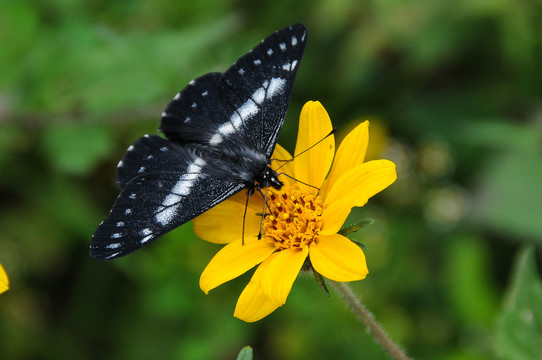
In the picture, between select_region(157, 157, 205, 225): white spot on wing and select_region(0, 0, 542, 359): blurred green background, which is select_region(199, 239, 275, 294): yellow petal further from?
select_region(0, 0, 542, 359): blurred green background

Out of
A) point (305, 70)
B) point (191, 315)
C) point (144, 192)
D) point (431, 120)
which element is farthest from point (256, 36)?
point (144, 192)

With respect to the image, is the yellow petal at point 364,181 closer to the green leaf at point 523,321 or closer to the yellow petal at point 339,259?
the yellow petal at point 339,259

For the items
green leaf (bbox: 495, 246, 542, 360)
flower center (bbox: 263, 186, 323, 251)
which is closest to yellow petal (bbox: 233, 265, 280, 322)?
flower center (bbox: 263, 186, 323, 251)

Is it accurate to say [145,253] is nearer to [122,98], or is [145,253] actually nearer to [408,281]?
[122,98]

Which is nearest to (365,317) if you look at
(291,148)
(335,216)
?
(335,216)

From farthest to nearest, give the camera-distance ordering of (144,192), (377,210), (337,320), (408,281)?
(377,210)
(408,281)
(337,320)
(144,192)

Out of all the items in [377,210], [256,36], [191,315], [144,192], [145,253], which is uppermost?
[256,36]
